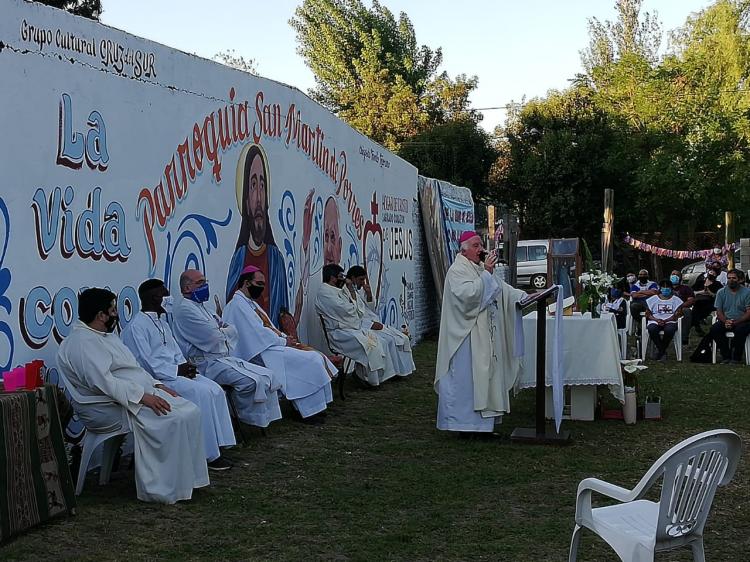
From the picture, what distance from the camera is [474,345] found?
8.82m

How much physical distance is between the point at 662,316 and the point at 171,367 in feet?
31.8

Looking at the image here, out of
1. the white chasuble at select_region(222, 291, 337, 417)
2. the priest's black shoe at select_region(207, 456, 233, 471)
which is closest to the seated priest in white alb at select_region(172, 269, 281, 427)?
the white chasuble at select_region(222, 291, 337, 417)

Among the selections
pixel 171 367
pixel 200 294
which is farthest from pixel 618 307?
pixel 171 367

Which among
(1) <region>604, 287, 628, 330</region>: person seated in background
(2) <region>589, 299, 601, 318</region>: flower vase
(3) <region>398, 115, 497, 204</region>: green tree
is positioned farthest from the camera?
(3) <region>398, 115, 497, 204</region>: green tree

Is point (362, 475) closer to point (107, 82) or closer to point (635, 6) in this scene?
point (107, 82)

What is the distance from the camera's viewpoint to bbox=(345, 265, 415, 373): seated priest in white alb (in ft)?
39.4

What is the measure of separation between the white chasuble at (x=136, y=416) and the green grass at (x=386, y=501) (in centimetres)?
16

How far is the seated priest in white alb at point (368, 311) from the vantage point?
39.4 feet

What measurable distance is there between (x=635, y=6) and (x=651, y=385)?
107ft

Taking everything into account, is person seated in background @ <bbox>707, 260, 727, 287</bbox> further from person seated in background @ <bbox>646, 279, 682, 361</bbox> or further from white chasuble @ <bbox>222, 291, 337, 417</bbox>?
white chasuble @ <bbox>222, 291, 337, 417</bbox>

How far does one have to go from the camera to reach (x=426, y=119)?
39000 mm

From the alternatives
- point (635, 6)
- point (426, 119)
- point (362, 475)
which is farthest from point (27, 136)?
point (635, 6)

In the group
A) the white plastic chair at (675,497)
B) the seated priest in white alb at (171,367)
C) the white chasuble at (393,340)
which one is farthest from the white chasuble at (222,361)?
the white plastic chair at (675,497)

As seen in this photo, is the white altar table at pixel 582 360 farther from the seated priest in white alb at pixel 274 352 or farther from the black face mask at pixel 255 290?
the black face mask at pixel 255 290
